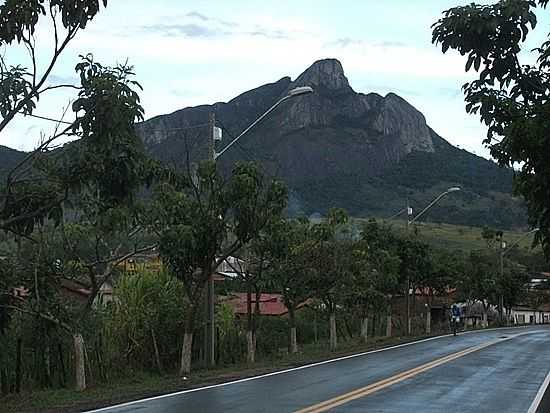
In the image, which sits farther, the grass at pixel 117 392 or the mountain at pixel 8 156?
the mountain at pixel 8 156

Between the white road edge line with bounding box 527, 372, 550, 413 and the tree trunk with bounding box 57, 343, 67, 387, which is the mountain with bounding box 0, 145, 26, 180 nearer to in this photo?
the tree trunk with bounding box 57, 343, 67, 387

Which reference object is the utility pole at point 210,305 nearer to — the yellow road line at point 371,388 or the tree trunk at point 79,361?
the tree trunk at point 79,361

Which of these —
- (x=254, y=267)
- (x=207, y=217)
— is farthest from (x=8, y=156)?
(x=254, y=267)

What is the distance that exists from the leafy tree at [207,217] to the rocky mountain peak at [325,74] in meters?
113

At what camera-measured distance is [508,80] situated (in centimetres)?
902

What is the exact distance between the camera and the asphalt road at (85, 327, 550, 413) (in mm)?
15219

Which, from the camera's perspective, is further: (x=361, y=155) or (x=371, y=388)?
(x=361, y=155)

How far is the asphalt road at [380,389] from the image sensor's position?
15.2 m

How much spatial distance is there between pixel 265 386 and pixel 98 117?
8.43 meters

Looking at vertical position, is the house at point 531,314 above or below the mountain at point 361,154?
below

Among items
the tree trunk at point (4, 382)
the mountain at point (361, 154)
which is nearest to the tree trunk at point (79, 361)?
the tree trunk at point (4, 382)

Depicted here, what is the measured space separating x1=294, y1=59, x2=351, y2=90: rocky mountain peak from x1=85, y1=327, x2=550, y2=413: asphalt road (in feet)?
360

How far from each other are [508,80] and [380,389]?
35.5 feet

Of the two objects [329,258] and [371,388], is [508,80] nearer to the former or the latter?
[371,388]
